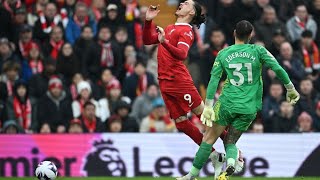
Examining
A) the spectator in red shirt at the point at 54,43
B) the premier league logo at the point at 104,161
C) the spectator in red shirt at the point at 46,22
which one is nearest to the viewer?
the premier league logo at the point at 104,161

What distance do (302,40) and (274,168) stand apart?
177 inches

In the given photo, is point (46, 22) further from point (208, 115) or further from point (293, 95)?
point (293, 95)

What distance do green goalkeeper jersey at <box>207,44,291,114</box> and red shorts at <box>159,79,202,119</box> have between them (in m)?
0.95

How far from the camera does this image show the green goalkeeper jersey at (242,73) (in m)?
12.6

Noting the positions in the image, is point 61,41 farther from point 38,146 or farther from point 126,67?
point 38,146

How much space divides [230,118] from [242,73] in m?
0.60

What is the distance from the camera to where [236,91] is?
41.8 ft

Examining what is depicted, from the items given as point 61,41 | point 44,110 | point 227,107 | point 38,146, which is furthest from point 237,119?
point 61,41

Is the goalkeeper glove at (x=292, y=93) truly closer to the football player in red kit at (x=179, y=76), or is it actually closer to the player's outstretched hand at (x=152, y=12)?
the football player in red kit at (x=179, y=76)

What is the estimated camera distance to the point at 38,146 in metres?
17.3

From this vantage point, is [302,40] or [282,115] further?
[302,40]

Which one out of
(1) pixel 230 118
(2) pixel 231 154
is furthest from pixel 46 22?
(2) pixel 231 154

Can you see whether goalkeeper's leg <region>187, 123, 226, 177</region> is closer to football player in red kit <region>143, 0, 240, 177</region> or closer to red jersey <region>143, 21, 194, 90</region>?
Answer: football player in red kit <region>143, 0, 240, 177</region>

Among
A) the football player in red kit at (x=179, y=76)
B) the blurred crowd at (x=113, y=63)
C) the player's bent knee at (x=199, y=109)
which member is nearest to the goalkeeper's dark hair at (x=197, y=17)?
the football player in red kit at (x=179, y=76)
